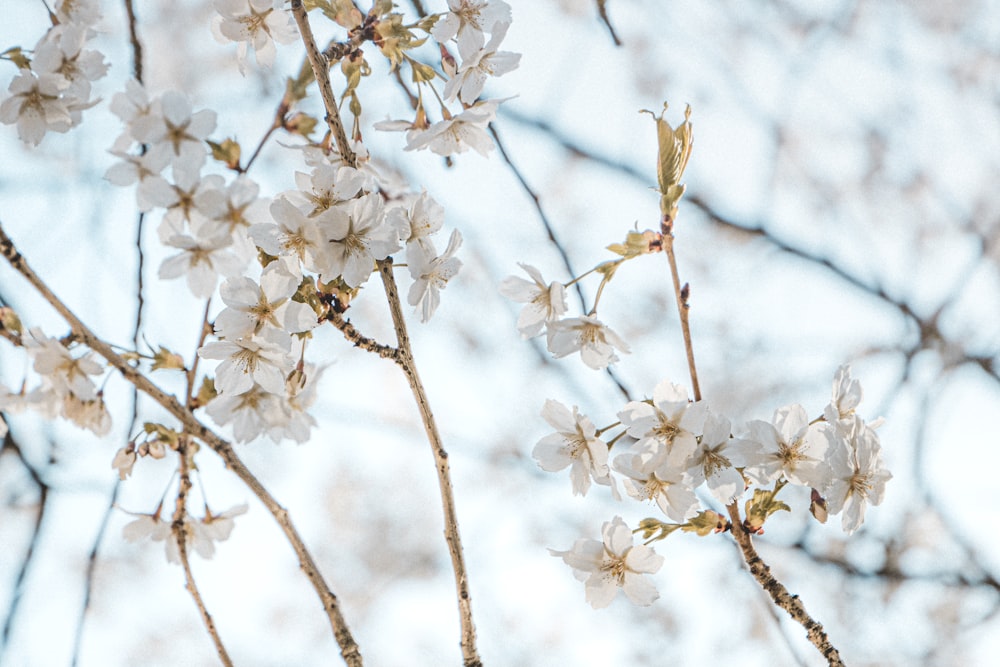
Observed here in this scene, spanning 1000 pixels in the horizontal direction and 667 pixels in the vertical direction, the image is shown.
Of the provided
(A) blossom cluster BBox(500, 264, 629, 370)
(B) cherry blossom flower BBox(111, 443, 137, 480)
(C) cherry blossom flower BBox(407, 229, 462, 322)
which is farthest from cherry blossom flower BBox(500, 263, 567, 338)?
(B) cherry blossom flower BBox(111, 443, 137, 480)

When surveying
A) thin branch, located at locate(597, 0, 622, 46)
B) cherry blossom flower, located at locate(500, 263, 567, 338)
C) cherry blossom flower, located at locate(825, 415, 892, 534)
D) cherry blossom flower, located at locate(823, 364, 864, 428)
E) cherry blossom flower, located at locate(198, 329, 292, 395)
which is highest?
thin branch, located at locate(597, 0, 622, 46)

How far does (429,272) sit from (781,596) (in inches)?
15.6

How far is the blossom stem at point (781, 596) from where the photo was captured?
0.61m

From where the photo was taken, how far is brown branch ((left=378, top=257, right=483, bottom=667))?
60 centimetres

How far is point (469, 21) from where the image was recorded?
2.50 ft

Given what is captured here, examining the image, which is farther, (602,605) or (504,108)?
(504,108)

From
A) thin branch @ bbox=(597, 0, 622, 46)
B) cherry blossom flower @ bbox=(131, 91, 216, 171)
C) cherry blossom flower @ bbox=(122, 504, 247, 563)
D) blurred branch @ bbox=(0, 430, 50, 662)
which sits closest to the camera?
cherry blossom flower @ bbox=(131, 91, 216, 171)

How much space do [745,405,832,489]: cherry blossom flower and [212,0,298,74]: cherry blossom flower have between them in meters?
0.61

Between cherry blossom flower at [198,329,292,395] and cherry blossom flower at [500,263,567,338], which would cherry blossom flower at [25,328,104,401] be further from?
cherry blossom flower at [500,263,567,338]

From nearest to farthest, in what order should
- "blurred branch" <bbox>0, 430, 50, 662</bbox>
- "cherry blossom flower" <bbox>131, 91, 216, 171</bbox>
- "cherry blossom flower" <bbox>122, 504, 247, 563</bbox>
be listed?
"cherry blossom flower" <bbox>131, 91, 216, 171</bbox> < "cherry blossom flower" <bbox>122, 504, 247, 563</bbox> < "blurred branch" <bbox>0, 430, 50, 662</bbox>

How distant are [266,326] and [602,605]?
40 centimetres

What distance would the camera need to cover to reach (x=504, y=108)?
179 cm

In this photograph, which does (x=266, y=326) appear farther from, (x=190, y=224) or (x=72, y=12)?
(x=72, y=12)

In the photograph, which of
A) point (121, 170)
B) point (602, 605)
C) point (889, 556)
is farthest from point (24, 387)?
point (889, 556)
